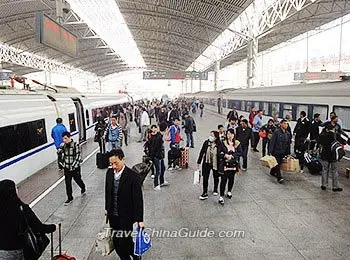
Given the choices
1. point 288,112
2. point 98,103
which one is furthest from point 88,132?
point 288,112

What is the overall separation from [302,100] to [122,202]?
1113 centimetres

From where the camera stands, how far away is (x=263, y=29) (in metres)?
22.1

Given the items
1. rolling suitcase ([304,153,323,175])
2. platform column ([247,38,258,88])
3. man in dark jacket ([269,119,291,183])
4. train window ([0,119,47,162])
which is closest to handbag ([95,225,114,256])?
train window ([0,119,47,162])

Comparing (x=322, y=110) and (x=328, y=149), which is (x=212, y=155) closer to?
(x=328, y=149)

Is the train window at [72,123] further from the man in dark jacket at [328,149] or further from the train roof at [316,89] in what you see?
the train roof at [316,89]

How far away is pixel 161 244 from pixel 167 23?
26881 mm

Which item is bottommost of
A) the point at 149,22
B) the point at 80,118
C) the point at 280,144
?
the point at 280,144

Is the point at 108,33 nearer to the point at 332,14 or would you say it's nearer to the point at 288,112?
the point at 332,14

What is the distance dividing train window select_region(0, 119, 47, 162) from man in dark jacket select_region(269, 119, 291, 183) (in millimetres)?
5992

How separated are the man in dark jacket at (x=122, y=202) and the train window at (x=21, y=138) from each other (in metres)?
4.36

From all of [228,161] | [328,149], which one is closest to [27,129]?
[228,161]

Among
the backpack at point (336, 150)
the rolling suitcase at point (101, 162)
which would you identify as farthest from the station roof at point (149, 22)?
the backpack at point (336, 150)

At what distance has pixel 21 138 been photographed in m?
7.97

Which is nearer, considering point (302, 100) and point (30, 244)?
point (30, 244)
